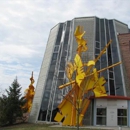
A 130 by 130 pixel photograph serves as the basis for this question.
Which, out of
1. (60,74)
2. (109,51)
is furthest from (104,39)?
(60,74)

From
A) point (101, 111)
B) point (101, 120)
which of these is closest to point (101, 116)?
→ point (101, 120)

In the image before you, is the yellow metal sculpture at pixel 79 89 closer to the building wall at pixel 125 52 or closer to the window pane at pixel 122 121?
the window pane at pixel 122 121

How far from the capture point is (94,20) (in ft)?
96.5

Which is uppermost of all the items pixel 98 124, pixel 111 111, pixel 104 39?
pixel 104 39

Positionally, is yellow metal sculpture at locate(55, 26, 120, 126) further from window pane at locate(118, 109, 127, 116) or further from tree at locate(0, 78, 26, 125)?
tree at locate(0, 78, 26, 125)

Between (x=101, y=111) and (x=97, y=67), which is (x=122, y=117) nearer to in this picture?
(x=101, y=111)

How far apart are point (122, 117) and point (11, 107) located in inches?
486

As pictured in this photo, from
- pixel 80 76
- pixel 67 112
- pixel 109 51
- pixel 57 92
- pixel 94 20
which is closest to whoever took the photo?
pixel 80 76

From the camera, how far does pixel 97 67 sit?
2570 centimetres

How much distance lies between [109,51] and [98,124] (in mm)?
10053

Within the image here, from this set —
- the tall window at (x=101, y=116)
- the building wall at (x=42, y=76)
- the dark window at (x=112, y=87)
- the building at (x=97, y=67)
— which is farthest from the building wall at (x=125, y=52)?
the building wall at (x=42, y=76)

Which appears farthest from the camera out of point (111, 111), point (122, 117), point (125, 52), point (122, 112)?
point (125, 52)

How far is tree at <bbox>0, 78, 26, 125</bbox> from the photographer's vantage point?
23859 mm

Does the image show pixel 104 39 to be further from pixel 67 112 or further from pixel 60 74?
pixel 67 112
